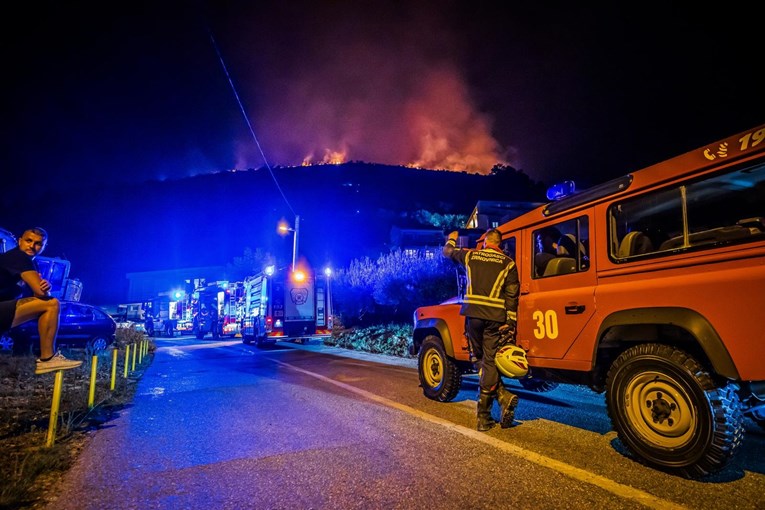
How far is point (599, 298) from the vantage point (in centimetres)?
357

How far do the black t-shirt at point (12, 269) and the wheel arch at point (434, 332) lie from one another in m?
4.75

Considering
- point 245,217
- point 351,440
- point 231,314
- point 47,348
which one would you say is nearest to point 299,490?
point 351,440

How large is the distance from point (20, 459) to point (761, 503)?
5.56 metres

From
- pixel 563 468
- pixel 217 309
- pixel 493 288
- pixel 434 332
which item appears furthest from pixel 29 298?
pixel 217 309

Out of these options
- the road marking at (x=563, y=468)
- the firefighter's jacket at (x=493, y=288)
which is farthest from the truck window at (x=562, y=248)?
the road marking at (x=563, y=468)

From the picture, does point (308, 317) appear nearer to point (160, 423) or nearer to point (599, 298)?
point (160, 423)

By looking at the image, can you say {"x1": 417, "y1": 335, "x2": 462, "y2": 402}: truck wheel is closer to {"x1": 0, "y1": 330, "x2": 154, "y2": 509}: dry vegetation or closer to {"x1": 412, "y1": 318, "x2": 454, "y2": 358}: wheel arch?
{"x1": 412, "y1": 318, "x2": 454, "y2": 358}: wheel arch

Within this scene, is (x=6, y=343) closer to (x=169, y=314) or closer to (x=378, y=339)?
(x=378, y=339)

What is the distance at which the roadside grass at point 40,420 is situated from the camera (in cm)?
294

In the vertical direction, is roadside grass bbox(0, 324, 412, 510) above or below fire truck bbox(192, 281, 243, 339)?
below

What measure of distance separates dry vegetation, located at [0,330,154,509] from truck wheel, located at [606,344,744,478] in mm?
4395

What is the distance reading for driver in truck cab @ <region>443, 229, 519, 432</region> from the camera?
13.8 ft

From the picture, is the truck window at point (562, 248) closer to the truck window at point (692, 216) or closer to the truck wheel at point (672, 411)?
the truck window at point (692, 216)

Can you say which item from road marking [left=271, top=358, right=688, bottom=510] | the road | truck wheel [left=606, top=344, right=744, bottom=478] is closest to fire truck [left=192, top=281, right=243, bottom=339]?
the road
